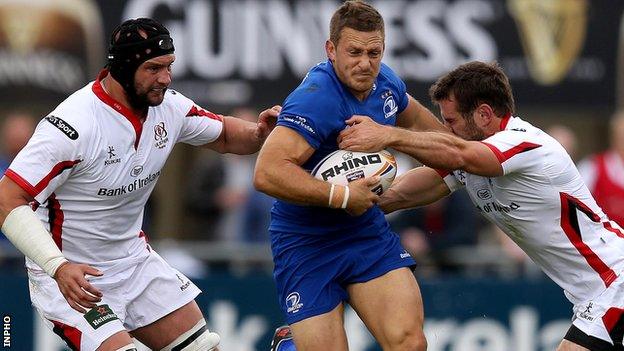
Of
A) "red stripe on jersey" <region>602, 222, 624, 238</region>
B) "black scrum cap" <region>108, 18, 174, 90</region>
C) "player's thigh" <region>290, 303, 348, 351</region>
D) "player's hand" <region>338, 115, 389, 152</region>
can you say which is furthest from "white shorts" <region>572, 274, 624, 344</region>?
"black scrum cap" <region>108, 18, 174, 90</region>

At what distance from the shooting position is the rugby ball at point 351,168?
8102 millimetres

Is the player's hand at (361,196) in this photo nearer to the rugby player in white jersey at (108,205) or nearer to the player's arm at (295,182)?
the player's arm at (295,182)

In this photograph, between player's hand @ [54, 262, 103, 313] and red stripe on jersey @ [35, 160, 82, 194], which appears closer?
player's hand @ [54, 262, 103, 313]

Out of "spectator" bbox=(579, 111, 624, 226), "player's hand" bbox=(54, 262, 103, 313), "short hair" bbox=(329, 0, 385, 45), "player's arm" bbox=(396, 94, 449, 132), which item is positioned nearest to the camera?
"player's hand" bbox=(54, 262, 103, 313)

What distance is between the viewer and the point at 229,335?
12.1 meters

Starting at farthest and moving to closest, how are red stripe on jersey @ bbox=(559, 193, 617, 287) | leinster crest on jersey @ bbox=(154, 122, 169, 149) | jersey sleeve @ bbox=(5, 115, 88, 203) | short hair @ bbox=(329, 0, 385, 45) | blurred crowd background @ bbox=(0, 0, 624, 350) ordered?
1. blurred crowd background @ bbox=(0, 0, 624, 350)
2. leinster crest on jersey @ bbox=(154, 122, 169, 149)
3. red stripe on jersey @ bbox=(559, 193, 617, 287)
4. short hair @ bbox=(329, 0, 385, 45)
5. jersey sleeve @ bbox=(5, 115, 88, 203)

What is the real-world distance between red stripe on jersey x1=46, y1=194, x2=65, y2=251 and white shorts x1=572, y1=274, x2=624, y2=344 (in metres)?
3.10

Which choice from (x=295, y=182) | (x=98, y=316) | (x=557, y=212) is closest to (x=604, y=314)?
(x=557, y=212)

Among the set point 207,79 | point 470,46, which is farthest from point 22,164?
point 470,46

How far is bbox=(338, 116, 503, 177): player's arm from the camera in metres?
8.07

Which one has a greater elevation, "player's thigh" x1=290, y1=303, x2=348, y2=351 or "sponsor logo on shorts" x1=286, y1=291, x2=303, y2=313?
"sponsor logo on shorts" x1=286, y1=291, x2=303, y2=313

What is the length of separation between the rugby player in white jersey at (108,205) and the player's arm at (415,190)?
91 cm

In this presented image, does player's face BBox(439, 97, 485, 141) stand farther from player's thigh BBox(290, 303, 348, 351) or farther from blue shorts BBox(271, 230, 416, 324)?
player's thigh BBox(290, 303, 348, 351)

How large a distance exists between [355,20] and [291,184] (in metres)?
1.05
